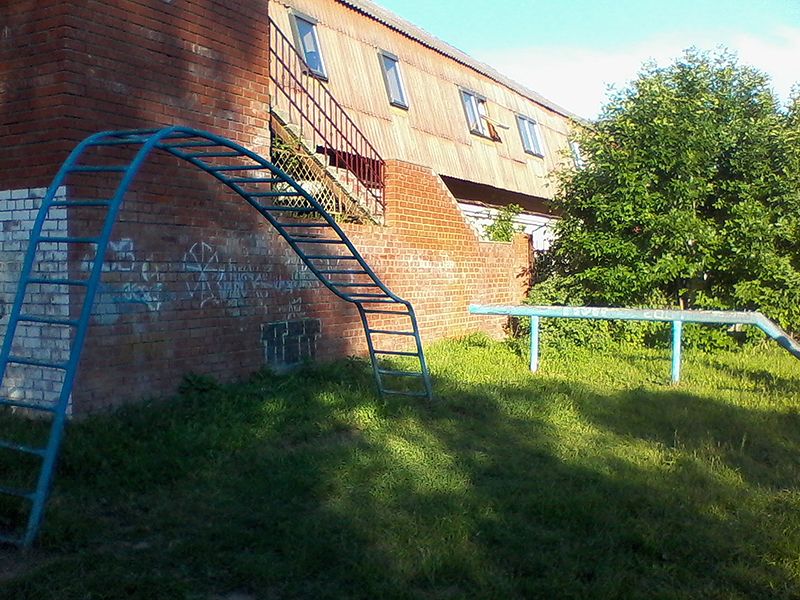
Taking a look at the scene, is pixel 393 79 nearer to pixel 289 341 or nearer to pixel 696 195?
pixel 696 195

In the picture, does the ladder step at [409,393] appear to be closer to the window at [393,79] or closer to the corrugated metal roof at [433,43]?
the corrugated metal roof at [433,43]

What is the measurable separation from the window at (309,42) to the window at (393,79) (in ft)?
7.05

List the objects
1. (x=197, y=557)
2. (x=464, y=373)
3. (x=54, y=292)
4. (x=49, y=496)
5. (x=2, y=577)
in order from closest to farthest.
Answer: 1. (x=2, y=577)
2. (x=197, y=557)
3. (x=49, y=496)
4. (x=54, y=292)
5. (x=464, y=373)

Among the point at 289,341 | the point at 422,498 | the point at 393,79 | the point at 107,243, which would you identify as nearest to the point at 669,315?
the point at 289,341

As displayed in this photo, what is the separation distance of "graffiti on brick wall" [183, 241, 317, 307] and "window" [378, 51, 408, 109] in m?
8.52

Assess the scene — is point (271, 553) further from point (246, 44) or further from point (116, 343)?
point (246, 44)

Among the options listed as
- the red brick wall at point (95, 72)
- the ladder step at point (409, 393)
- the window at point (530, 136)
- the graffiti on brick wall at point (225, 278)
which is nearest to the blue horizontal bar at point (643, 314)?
the ladder step at point (409, 393)

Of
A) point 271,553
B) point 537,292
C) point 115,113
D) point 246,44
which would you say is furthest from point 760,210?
point 271,553

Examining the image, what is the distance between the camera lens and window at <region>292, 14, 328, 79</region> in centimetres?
1384

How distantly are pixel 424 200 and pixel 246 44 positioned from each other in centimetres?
386

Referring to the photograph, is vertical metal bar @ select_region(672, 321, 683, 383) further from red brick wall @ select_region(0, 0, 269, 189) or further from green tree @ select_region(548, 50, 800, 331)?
red brick wall @ select_region(0, 0, 269, 189)

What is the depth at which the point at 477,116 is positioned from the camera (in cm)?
1967

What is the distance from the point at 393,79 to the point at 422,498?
13.2m

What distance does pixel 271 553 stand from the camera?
4012 mm
